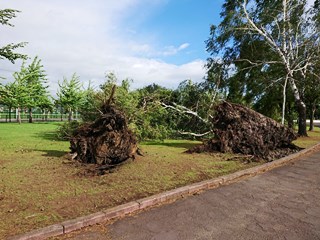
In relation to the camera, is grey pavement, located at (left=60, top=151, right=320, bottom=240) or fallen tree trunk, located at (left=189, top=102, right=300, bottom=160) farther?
fallen tree trunk, located at (left=189, top=102, right=300, bottom=160)

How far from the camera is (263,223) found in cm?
411

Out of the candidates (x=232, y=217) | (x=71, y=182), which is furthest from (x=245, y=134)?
(x=71, y=182)

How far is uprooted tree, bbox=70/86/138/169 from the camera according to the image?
7.70 meters

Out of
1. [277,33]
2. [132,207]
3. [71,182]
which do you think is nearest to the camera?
[132,207]

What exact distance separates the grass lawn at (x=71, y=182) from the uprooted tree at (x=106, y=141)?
Result: 14.9 inches

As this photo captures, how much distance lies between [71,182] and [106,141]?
199cm

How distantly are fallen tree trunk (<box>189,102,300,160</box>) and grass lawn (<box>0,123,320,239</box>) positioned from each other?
138 cm

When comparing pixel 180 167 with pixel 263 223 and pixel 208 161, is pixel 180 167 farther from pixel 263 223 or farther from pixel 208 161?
pixel 263 223

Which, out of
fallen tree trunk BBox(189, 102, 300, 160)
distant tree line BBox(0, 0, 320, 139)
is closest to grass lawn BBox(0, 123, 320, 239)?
fallen tree trunk BBox(189, 102, 300, 160)

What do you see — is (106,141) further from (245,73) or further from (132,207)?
(245,73)

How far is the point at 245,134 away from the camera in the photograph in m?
10.7

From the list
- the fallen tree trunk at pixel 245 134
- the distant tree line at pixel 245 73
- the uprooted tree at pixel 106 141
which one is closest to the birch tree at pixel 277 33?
the distant tree line at pixel 245 73

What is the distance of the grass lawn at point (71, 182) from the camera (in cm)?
421

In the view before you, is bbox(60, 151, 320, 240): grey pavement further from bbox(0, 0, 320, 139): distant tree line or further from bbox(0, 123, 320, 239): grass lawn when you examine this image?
bbox(0, 0, 320, 139): distant tree line
